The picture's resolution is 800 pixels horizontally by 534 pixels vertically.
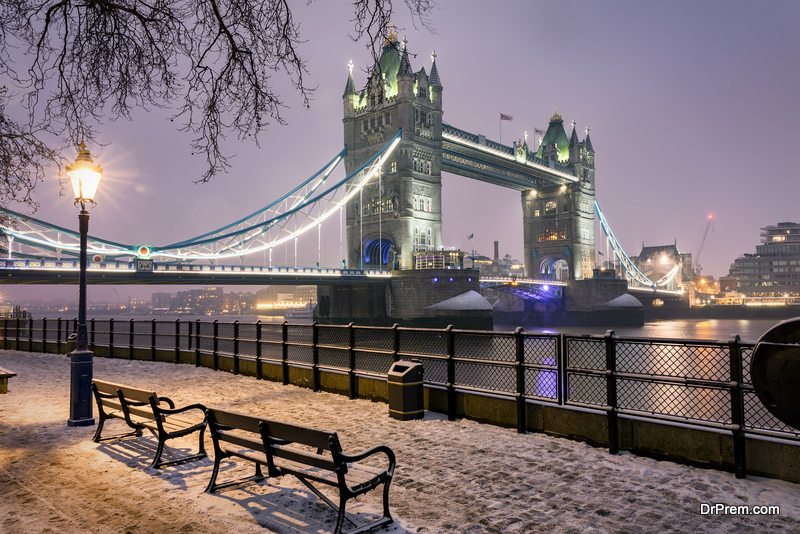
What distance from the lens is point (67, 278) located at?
131ft

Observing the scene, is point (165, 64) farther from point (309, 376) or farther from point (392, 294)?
point (392, 294)

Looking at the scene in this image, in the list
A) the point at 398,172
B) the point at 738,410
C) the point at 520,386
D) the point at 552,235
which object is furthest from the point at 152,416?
the point at 552,235

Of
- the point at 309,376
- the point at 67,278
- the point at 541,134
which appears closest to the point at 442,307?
the point at 67,278

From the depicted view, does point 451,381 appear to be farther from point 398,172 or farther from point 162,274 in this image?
point 398,172

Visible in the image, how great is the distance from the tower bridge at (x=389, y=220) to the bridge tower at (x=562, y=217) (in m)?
0.25

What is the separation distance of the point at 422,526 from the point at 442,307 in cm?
4606

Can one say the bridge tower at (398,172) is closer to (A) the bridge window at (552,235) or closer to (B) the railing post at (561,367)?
(A) the bridge window at (552,235)

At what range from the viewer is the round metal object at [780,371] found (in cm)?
443

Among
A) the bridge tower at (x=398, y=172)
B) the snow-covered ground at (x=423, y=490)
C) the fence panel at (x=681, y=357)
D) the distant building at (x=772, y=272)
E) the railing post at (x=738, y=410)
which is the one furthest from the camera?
the distant building at (x=772, y=272)

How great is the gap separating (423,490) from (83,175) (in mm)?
6547

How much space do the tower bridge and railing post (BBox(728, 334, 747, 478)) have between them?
122ft

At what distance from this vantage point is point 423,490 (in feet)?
16.9

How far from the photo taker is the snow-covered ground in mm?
4363

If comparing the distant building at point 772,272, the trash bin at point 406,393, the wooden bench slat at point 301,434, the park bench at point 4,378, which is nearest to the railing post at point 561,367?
the trash bin at point 406,393
